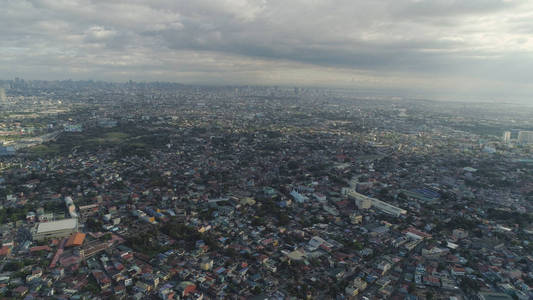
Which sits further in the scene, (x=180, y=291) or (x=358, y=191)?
(x=358, y=191)

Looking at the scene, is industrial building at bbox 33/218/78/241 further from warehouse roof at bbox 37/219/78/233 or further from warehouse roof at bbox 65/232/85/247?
warehouse roof at bbox 65/232/85/247

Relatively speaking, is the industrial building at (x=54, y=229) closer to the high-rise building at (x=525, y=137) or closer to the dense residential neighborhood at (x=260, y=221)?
the dense residential neighborhood at (x=260, y=221)

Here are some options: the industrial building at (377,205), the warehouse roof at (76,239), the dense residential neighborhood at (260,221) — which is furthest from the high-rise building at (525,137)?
the warehouse roof at (76,239)

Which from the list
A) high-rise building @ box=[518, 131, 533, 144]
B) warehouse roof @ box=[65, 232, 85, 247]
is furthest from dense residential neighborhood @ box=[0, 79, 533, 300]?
high-rise building @ box=[518, 131, 533, 144]

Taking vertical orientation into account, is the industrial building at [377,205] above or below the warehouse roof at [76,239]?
above

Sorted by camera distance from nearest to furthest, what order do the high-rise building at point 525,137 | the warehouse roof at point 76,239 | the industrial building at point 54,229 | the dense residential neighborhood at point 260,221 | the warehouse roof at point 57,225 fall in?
1. the dense residential neighborhood at point 260,221
2. the warehouse roof at point 76,239
3. the industrial building at point 54,229
4. the warehouse roof at point 57,225
5. the high-rise building at point 525,137

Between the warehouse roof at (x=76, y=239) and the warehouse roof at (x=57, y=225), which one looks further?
the warehouse roof at (x=57, y=225)

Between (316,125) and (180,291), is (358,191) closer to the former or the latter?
(180,291)

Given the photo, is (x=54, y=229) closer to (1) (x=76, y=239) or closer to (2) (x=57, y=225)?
(2) (x=57, y=225)

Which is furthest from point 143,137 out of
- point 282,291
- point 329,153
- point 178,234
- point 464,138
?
point 464,138

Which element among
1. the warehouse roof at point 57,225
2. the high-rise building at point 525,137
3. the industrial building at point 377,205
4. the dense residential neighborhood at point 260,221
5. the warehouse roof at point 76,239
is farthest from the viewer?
the high-rise building at point 525,137
